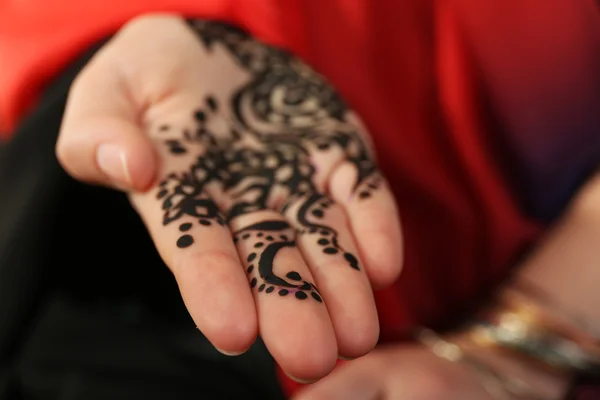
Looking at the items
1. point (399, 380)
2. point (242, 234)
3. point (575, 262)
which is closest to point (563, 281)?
point (575, 262)

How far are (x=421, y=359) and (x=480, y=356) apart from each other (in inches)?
2.4

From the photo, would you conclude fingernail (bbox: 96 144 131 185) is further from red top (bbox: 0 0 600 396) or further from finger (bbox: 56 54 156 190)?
red top (bbox: 0 0 600 396)

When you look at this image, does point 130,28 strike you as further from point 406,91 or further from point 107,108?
point 406,91

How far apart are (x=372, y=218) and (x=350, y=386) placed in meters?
0.10

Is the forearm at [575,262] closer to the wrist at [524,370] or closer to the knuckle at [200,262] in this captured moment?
the wrist at [524,370]

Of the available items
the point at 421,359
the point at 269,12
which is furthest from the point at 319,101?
the point at 421,359

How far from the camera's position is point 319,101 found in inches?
15.7

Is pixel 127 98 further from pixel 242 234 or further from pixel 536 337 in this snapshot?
pixel 536 337

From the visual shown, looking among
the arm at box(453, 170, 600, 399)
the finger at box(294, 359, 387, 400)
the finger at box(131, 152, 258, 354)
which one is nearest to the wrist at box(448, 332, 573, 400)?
the arm at box(453, 170, 600, 399)

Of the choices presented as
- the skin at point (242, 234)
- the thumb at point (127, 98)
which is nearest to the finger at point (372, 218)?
the skin at point (242, 234)

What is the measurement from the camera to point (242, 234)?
0.93 feet

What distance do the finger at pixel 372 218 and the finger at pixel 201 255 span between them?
0.07m

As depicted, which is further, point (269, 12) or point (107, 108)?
point (269, 12)

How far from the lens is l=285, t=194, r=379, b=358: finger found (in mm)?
243
